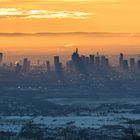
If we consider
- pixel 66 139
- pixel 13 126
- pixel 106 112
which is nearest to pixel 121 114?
pixel 106 112

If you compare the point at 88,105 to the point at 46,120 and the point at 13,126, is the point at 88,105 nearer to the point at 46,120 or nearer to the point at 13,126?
the point at 46,120

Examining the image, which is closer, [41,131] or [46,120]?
[41,131]

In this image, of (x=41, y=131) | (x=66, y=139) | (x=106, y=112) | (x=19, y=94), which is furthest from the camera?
(x=19, y=94)

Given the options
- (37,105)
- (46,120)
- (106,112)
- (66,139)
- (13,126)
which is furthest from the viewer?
(37,105)

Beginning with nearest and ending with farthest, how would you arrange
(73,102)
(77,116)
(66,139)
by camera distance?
1. (66,139)
2. (77,116)
3. (73,102)

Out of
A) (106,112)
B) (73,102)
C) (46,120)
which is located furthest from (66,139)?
(73,102)

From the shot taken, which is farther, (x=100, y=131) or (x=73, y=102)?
(x=73, y=102)

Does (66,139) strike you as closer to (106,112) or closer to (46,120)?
(46,120)

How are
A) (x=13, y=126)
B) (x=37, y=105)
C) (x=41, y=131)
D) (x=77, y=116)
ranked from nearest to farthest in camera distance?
(x=41, y=131)
(x=13, y=126)
(x=77, y=116)
(x=37, y=105)
